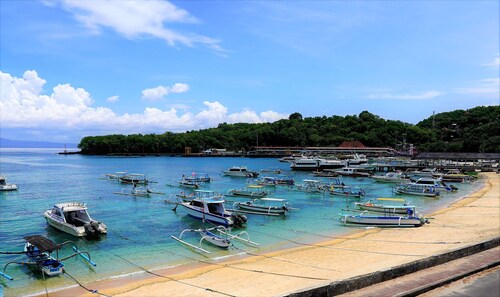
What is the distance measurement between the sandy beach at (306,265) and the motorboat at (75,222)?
10376mm

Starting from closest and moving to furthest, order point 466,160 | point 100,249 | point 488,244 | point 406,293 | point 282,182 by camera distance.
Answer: point 406,293 < point 488,244 < point 100,249 < point 282,182 < point 466,160

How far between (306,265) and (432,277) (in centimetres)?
958

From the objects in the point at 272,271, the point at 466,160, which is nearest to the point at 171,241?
the point at 272,271

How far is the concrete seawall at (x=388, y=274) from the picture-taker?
10.4 m

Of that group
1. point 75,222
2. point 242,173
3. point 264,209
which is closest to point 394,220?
point 264,209

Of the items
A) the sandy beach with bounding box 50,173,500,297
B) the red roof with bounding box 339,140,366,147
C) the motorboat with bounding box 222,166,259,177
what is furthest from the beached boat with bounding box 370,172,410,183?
the red roof with bounding box 339,140,366,147

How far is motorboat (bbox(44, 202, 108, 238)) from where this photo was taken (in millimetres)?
29031

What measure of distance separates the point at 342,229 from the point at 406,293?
2245 centimetres

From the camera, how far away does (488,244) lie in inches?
627

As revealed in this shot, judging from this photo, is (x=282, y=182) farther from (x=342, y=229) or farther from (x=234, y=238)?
(x=234, y=238)

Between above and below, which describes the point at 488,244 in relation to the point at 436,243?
above

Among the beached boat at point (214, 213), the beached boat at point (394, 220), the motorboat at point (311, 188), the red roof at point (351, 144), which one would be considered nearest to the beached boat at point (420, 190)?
the motorboat at point (311, 188)

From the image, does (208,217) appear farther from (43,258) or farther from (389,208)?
(389,208)

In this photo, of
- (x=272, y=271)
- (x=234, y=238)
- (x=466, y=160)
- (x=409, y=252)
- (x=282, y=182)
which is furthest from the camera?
(x=466, y=160)
